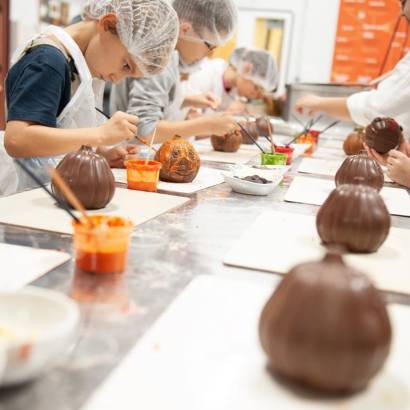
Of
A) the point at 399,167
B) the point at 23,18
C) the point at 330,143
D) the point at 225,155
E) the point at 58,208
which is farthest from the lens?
the point at 23,18

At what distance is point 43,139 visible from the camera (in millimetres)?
1754

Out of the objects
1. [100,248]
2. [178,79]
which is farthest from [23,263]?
[178,79]

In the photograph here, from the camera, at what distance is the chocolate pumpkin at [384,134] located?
2.51 metres

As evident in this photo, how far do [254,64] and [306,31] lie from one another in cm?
221

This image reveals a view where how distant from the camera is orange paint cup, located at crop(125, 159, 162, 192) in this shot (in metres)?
1.75

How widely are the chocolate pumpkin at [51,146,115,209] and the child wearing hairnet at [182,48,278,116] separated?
10.0ft

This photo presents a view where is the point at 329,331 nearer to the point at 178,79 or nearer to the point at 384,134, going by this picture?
the point at 384,134

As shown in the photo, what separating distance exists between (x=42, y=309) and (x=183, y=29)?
2300 mm

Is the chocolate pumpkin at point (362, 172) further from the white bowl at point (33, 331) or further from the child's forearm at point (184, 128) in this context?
the white bowl at point (33, 331)

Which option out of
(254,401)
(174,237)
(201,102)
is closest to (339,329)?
(254,401)

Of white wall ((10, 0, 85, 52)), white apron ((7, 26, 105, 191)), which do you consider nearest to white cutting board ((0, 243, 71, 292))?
white apron ((7, 26, 105, 191))

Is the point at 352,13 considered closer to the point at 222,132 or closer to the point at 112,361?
the point at 222,132

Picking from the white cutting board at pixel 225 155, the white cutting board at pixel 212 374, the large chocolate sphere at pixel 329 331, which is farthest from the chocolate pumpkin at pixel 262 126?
the large chocolate sphere at pixel 329 331

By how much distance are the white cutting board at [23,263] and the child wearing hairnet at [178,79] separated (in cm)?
158
